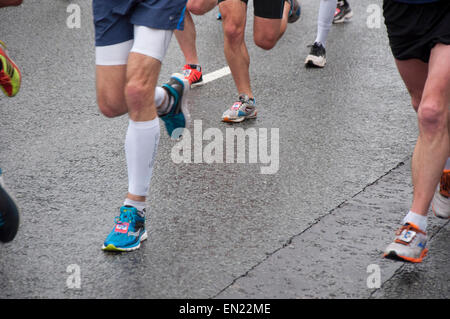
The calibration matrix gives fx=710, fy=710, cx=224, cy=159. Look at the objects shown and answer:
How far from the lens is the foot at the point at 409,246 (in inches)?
138

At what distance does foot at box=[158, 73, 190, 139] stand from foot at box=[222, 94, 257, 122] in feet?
4.85

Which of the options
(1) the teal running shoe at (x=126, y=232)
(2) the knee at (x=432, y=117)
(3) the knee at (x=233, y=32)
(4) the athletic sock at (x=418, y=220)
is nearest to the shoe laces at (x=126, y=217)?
(1) the teal running shoe at (x=126, y=232)

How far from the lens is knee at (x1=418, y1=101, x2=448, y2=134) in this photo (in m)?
3.49

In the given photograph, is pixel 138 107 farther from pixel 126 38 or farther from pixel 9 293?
pixel 9 293

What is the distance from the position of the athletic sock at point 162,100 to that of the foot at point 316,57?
3191 millimetres

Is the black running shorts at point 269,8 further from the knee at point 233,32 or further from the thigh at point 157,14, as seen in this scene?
the thigh at point 157,14

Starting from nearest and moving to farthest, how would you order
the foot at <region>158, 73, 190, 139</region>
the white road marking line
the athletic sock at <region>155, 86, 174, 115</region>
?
the athletic sock at <region>155, 86, 174, 115</region> → the foot at <region>158, 73, 190, 139</region> → the white road marking line

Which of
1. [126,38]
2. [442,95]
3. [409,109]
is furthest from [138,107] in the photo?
[409,109]

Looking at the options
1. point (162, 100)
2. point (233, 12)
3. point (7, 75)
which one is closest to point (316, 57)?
point (233, 12)

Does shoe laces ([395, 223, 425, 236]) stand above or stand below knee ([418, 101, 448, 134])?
below

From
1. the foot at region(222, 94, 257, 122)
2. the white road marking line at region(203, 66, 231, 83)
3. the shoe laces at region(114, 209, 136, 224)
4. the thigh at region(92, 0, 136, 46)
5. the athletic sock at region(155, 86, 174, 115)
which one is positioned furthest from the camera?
the white road marking line at region(203, 66, 231, 83)

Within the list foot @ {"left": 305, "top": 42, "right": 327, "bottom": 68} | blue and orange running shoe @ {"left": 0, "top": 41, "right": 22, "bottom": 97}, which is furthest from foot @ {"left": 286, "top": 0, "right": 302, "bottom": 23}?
blue and orange running shoe @ {"left": 0, "top": 41, "right": 22, "bottom": 97}

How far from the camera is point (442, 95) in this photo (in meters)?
3.50

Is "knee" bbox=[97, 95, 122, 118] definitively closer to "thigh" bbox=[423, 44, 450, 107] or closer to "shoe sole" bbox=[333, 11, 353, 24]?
"thigh" bbox=[423, 44, 450, 107]
